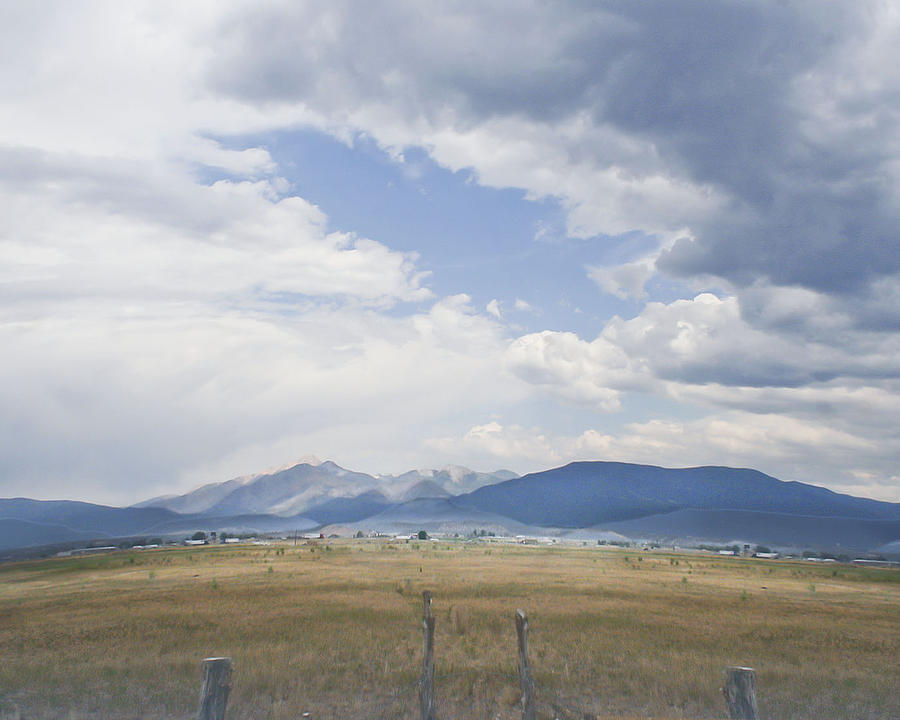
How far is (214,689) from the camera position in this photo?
11.7 metres

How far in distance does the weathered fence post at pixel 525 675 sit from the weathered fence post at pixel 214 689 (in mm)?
6699

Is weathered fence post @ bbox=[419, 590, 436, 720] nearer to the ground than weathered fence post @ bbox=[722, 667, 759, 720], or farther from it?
nearer to the ground

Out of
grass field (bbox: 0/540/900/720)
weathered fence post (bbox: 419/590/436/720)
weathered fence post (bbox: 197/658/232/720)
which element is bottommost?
grass field (bbox: 0/540/900/720)

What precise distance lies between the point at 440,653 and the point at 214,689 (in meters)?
12.1

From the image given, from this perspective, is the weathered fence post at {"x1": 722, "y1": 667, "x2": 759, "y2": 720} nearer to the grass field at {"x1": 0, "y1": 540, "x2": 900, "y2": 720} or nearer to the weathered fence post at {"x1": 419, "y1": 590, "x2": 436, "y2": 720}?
the grass field at {"x1": 0, "y1": 540, "x2": 900, "y2": 720}

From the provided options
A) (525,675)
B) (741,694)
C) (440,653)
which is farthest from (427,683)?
(741,694)

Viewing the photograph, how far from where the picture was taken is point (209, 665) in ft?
38.7

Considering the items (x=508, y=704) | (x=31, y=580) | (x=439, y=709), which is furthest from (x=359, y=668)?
(x=31, y=580)

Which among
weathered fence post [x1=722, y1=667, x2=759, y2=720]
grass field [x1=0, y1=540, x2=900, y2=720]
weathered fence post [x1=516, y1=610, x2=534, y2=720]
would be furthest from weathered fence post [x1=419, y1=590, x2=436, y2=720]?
weathered fence post [x1=722, y1=667, x2=759, y2=720]

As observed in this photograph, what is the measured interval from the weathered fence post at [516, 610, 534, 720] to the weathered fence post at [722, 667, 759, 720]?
5035 mm

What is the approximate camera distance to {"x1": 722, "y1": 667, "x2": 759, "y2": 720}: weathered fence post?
1128 centimetres

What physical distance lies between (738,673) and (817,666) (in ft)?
44.3

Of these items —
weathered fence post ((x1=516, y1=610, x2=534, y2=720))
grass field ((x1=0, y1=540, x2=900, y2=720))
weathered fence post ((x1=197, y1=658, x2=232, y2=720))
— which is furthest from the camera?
grass field ((x1=0, y1=540, x2=900, y2=720))

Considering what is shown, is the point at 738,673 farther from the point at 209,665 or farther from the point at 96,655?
the point at 96,655
